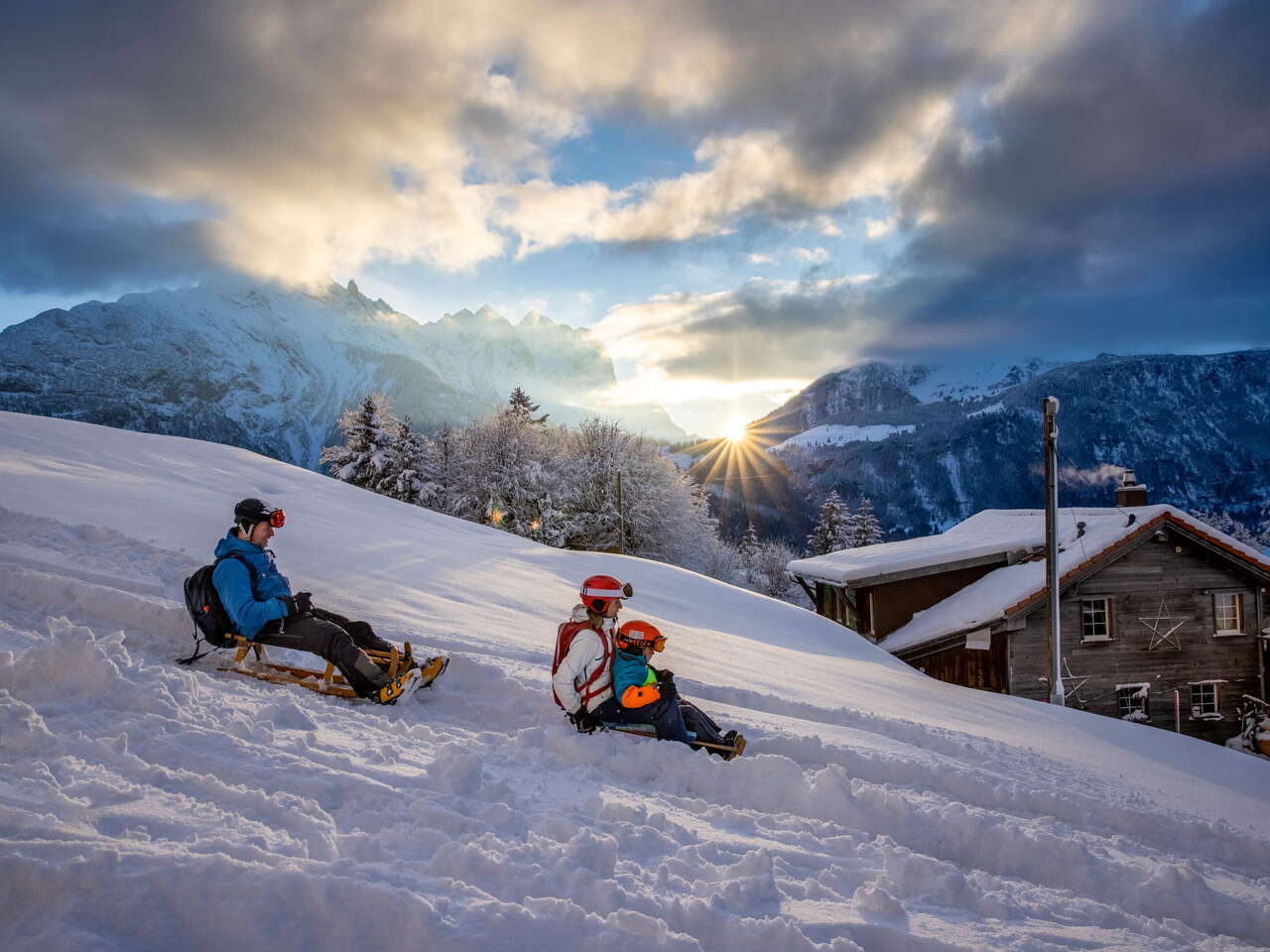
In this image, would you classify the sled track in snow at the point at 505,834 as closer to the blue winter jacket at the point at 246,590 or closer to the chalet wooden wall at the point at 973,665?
the blue winter jacket at the point at 246,590

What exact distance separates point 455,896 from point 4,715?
275cm

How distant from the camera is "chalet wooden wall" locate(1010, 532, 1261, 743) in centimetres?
1711

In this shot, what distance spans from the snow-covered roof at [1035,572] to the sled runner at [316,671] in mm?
14926

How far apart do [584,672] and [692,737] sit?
3.07 ft

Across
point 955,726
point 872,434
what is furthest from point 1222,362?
point 955,726

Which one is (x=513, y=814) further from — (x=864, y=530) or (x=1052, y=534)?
(x=864, y=530)

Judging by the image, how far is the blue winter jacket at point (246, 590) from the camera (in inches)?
199

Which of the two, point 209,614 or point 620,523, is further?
point 620,523

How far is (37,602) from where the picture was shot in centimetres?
552

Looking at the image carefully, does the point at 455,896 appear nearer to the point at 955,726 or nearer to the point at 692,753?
the point at 692,753

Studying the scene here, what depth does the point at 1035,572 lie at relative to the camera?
1750 centimetres

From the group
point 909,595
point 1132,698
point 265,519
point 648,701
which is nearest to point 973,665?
point 909,595

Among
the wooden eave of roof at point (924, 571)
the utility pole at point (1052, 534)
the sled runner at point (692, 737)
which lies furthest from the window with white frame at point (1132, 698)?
the sled runner at point (692, 737)

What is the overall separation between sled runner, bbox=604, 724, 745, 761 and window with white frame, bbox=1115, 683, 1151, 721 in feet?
59.3
